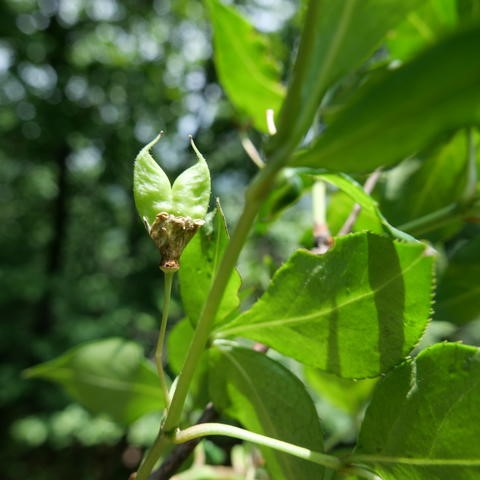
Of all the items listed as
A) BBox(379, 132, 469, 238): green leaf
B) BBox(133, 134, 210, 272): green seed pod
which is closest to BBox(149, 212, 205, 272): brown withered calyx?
BBox(133, 134, 210, 272): green seed pod

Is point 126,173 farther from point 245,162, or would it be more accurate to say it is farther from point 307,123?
point 307,123

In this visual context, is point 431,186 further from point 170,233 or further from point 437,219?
point 170,233

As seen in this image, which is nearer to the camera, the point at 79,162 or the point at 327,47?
the point at 327,47

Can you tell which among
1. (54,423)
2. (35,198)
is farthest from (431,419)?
(35,198)

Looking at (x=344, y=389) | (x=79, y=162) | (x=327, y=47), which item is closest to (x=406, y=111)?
(x=327, y=47)

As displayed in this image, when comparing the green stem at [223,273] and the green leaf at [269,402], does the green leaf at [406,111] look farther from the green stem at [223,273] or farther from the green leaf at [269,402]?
the green leaf at [269,402]

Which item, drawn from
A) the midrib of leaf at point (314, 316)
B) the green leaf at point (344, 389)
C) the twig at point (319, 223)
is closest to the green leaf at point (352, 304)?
the midrib of leaf at point (314, 316)
